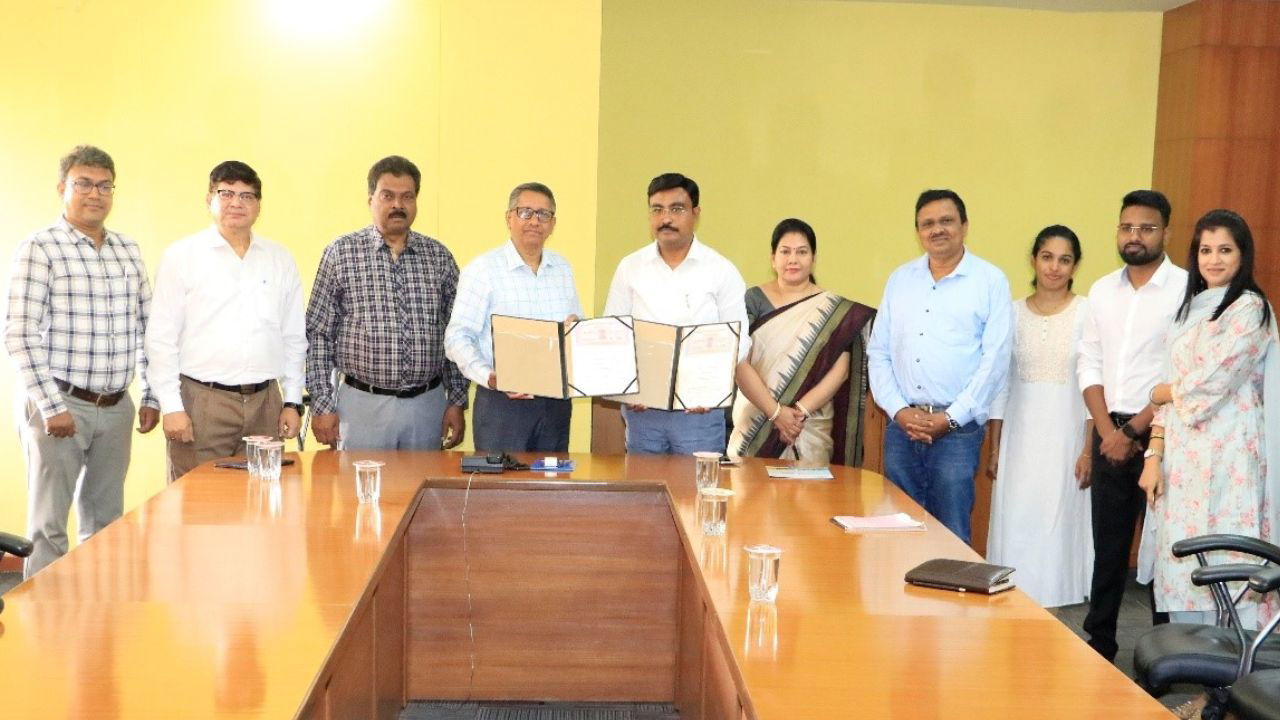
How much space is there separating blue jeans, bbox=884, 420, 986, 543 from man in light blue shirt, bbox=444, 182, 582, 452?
3.91 ft

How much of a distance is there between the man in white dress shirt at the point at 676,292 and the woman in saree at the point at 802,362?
0.24m

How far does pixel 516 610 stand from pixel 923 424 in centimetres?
153

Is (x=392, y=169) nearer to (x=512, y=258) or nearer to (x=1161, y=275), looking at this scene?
(x=512, y=258)

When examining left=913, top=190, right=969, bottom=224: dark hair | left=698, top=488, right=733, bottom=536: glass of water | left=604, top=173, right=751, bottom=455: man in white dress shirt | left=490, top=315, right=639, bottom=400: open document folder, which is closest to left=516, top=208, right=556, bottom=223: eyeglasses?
left=604, top=173, right=751, bottom=455: man in white dress shirt

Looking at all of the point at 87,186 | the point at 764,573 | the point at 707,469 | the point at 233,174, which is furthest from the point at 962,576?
the point at 87,186

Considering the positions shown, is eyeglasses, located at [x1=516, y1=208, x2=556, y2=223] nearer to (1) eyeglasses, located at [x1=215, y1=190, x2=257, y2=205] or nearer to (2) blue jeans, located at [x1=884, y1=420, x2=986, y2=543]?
(1) eyeglasses, located at [x1=215, y1=190, x2=257, y2=205]

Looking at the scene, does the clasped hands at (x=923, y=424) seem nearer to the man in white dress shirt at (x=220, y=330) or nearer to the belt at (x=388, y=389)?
the belt at (x=388, y=389)

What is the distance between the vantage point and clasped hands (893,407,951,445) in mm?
4152

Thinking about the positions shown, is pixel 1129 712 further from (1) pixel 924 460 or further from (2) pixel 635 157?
(2) pixel 635 157

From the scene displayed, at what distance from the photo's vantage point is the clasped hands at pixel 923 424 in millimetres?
4152

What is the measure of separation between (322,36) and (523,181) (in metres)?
0.97

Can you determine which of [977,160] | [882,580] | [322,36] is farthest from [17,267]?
[977,160]

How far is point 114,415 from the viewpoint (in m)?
4.09

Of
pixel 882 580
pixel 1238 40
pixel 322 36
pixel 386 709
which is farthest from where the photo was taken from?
pixel 1238 40
